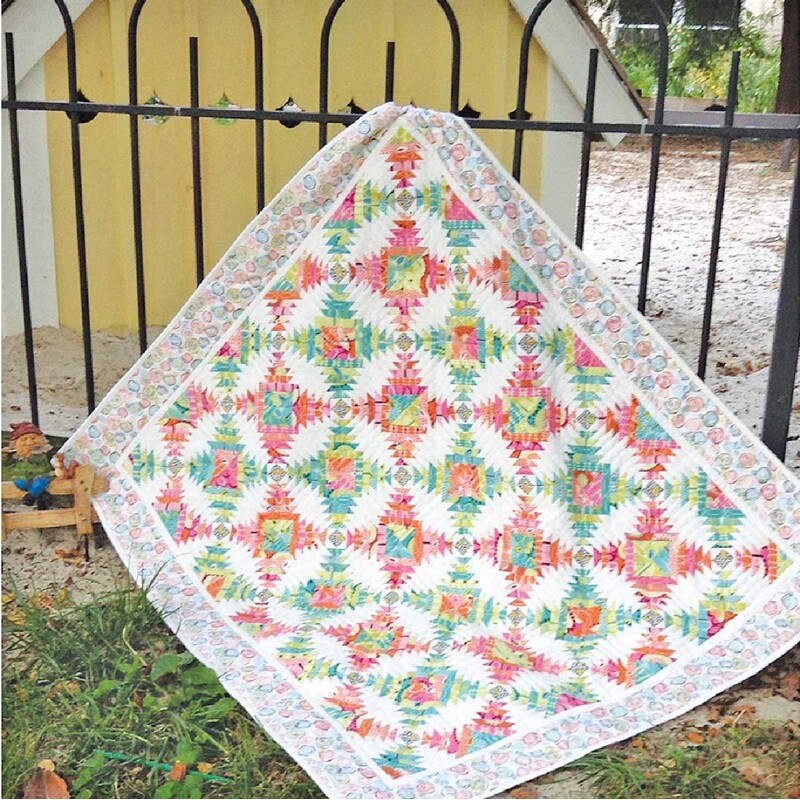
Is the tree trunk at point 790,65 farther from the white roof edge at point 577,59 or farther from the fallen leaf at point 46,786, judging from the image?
the fallen leaf at point 46,786

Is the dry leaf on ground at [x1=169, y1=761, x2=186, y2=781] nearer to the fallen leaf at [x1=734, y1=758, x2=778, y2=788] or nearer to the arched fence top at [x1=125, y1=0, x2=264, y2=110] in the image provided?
the fallen leaf at [x1=734, y1=758, x2=778, y2=788]

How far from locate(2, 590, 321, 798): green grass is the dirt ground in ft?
0.69

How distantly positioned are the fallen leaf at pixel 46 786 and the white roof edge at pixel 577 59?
3013 millimetres

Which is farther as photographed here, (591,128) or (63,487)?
(63,487)

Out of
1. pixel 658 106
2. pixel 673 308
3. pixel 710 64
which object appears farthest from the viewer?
pixel 710 64

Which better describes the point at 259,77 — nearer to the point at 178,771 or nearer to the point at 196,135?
the point at 196,135

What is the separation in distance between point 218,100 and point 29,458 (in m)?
1.80

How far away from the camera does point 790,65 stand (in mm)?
8570

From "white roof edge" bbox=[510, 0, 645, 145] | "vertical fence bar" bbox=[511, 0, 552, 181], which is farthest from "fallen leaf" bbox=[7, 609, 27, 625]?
"white roof edge" bbox=[510, 0, 645, 145]

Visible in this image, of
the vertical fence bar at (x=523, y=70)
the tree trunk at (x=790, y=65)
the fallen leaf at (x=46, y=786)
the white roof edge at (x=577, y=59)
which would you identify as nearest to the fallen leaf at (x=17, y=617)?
the fallen leaf at (x=46, y=786)

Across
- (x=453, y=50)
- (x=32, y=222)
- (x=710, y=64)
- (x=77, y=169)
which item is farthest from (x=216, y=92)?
(x=710, y=64)

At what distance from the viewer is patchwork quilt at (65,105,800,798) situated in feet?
8.82

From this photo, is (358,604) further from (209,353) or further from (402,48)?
(402,48)

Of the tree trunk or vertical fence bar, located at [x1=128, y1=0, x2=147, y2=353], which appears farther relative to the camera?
the tree trunk
